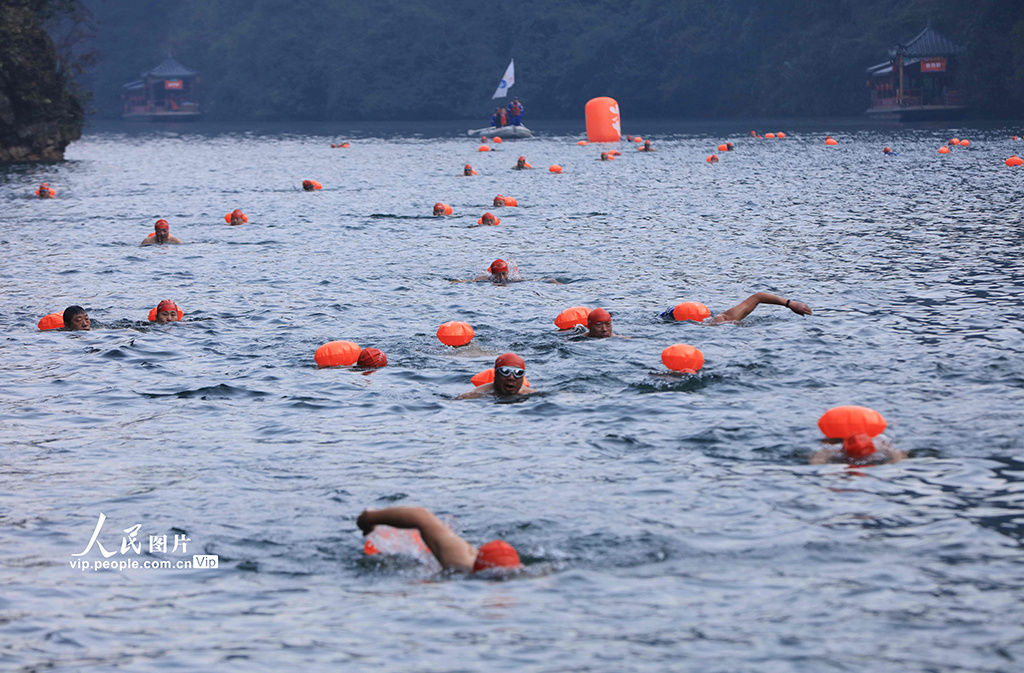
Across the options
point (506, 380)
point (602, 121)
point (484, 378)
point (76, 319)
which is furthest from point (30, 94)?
point (506, 380)

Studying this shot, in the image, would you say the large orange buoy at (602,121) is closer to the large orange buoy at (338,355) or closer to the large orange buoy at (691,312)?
the large orange buoy at (691,312)

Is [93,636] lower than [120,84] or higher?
lower

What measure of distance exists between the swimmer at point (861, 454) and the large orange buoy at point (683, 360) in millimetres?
3183

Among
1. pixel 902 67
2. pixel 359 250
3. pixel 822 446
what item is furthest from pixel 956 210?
pixel 902 67

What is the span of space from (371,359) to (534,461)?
175 inches

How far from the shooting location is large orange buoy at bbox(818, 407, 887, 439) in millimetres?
10531

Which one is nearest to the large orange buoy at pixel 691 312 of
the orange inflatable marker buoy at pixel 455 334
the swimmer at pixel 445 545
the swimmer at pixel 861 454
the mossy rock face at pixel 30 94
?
the orange inflatable marker buoy at pixel 455 334

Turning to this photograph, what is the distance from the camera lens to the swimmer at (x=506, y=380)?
497 inches

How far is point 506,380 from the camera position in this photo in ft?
41.7

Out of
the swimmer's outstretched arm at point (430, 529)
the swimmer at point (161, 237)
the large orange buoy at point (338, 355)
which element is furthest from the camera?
the swimmer at point (161, 237)

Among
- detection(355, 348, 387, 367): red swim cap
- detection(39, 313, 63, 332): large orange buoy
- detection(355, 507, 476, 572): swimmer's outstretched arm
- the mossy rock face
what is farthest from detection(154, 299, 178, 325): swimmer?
the mossy rock face

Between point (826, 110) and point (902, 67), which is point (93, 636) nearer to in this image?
point (902, 67)

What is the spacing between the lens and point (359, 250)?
87.9ft

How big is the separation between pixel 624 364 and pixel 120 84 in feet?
447
